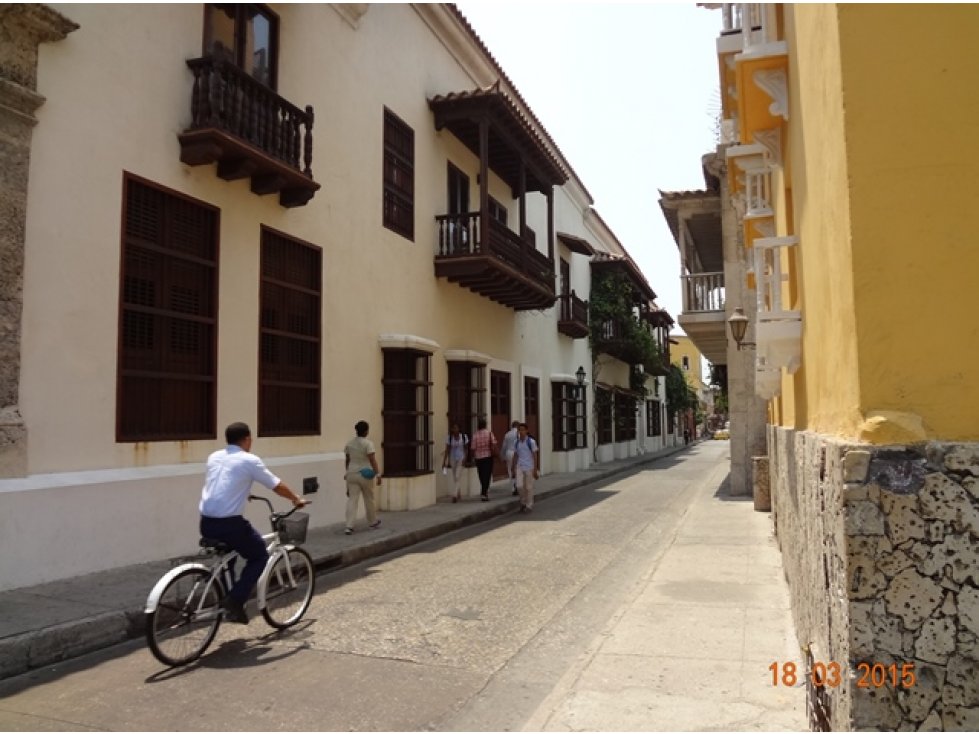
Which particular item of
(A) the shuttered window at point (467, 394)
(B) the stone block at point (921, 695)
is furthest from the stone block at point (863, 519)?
(A) the shuttered window at point (467, 394)

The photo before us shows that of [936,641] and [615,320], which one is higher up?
[615,320]

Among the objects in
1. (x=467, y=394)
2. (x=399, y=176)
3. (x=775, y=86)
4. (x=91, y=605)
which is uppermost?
(x=399, y=176)

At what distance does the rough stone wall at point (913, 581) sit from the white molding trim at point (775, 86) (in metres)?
2.65

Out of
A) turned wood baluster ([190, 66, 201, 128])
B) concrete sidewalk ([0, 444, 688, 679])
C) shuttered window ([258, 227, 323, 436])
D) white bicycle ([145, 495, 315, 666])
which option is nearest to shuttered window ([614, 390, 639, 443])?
shuttered window ([258, 227, 323, 436])

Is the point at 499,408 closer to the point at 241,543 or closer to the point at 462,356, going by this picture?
the point at 462,356

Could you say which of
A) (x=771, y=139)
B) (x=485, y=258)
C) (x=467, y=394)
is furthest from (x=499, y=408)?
(x=771, y=139)

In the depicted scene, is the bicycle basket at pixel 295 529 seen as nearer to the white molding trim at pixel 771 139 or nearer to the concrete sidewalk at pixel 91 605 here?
the concrete sidewalk at pixel 91 605

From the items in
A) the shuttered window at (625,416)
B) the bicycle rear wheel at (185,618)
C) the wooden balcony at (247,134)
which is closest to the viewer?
the bicycle rear wheel at (185,618)

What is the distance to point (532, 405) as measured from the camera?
70.3ft

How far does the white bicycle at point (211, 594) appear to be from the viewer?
5215 mm

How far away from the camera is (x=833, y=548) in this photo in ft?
9.35

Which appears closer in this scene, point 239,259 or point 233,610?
point 233,610

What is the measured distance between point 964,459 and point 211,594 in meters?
5.06

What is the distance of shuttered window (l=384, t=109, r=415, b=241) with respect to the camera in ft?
45.9
